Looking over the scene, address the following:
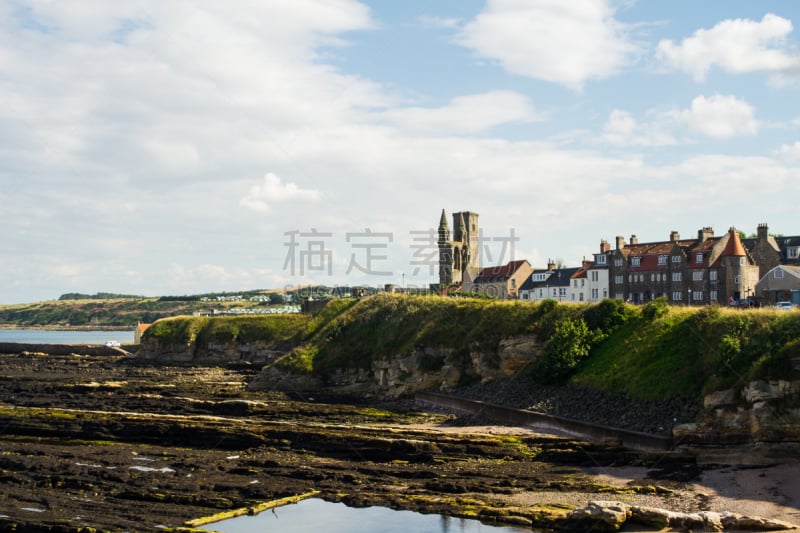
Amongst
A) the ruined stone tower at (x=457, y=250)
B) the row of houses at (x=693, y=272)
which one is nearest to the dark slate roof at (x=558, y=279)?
the row of houses at (x=693, y=272)

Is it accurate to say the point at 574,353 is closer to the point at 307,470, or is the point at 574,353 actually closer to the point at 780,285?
the point at 307,470

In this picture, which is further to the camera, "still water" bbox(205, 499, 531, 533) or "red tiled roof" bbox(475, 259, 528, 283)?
"red tiled roof" bbox(475, 259, 528, 283)

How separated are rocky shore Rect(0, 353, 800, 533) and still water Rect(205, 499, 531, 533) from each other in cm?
49

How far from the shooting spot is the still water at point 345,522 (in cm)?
2384

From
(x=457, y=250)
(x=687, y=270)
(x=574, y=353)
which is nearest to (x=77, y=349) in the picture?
(x=457, y=250)

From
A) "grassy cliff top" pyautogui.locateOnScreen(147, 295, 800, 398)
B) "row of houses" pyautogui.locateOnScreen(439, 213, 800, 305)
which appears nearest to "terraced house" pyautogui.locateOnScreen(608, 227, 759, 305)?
"row of houses" pyautogui.locateOnScreen(439, 213, 800, 305)

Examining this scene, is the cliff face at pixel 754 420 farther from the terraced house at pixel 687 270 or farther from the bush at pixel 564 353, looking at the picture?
the terraced house at pixel 687 270

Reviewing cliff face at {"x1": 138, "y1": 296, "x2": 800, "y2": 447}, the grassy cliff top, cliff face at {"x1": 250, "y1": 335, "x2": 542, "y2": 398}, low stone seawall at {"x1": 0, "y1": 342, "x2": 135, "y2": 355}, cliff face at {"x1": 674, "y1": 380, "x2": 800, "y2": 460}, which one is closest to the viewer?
cliff face at {"x1": 674, "y1": 380, "x2": 800, "y2": 460}

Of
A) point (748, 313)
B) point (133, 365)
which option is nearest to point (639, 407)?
point (748, 313)

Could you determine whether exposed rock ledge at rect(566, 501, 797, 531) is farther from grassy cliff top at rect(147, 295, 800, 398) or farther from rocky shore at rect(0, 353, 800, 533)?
grassy cliff top at rect(147, 295, 800, 398)

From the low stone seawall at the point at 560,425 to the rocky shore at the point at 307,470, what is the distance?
3.36 feet

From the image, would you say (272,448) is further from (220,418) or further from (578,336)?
(578,336)

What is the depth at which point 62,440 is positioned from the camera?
38.4 m

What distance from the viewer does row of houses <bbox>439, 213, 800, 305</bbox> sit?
209 ft
